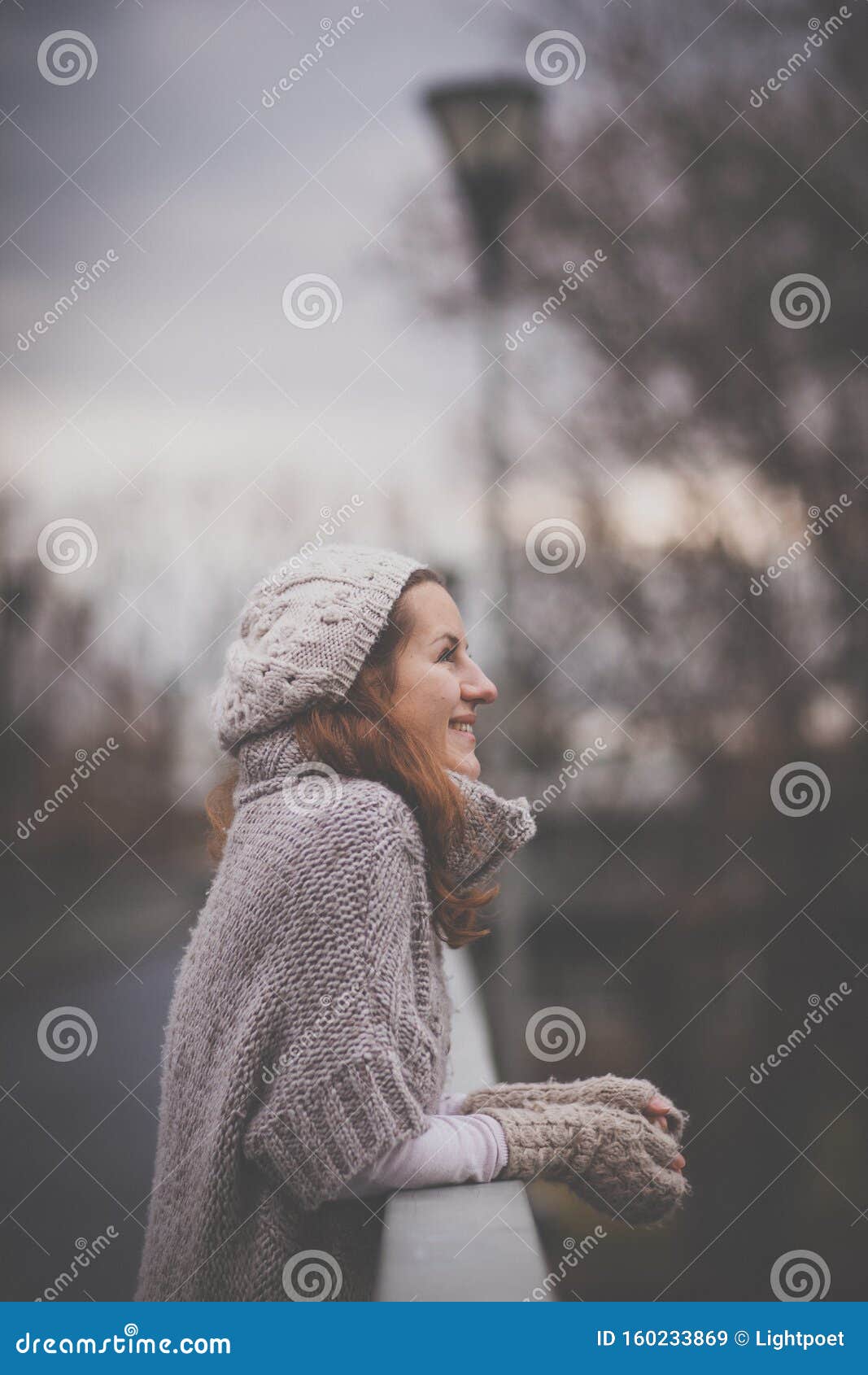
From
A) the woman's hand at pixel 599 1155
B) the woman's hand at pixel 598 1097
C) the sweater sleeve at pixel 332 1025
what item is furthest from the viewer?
the woman's hand at pixel 598 1097

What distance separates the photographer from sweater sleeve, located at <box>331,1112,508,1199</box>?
1.51 meters

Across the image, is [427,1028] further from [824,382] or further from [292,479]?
[292,479]

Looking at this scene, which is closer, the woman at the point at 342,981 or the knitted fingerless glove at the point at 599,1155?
the woman at the point at 342,981

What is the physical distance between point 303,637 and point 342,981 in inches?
19.8

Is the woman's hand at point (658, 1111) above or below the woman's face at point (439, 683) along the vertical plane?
below

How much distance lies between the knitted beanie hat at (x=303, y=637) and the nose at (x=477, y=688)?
0.66 feet

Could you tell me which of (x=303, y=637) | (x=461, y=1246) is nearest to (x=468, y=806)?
(x=303, y=637)

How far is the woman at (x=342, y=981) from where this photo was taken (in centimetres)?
148

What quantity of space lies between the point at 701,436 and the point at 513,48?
1390 mm

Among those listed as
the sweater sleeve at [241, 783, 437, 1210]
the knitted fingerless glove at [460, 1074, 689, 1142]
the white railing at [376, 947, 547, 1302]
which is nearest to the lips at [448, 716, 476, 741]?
the sweater sleeve at [241, 783, 437, 1210]

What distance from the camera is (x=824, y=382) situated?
11.4 feet

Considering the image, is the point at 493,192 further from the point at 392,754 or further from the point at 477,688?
the point at 392,754

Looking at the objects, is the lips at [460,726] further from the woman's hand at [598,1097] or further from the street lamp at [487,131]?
the street lamp at [487,131]

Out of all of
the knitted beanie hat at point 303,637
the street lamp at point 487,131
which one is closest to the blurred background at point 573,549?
the street lamp at point 487,131
